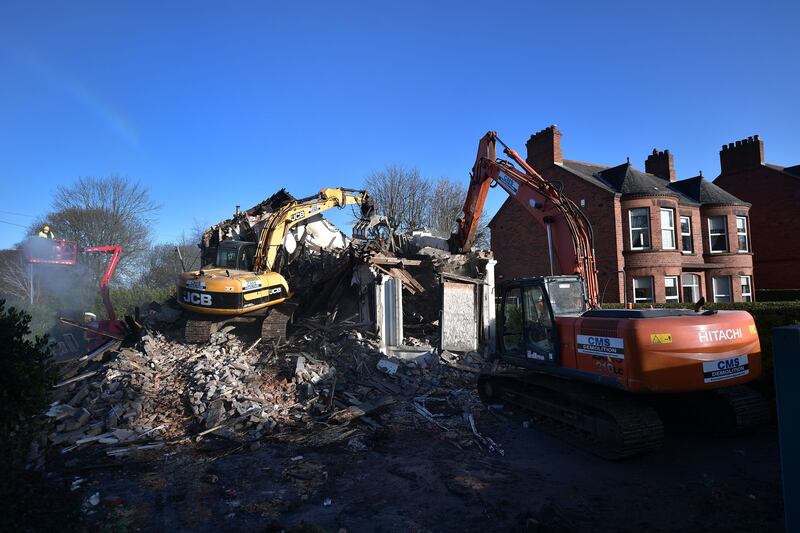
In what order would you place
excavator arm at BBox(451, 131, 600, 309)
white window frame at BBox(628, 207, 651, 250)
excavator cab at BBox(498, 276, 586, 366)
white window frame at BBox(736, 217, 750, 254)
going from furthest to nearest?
white window frame at BBox(736, 217, 750, 254)
white window frame at BBox(628, 207, 651, 250)
excavator arm at BBox(451, 131, 600, 309)
excavator cab at BBox(498, 276, 586, 366)

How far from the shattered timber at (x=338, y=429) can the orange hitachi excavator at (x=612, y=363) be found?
0.42 meters

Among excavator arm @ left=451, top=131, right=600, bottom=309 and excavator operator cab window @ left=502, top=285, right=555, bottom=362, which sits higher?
excavator arm @ left=451, top=131, right=600, bottom=309

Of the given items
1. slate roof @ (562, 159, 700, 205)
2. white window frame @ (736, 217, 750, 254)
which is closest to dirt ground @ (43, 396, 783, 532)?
slate roof @ (562, 159, 700, 205)

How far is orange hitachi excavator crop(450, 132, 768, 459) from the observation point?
5367 mm

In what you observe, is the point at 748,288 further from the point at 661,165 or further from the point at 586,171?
the point at 586,171

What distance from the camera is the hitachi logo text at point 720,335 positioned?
5492 mm

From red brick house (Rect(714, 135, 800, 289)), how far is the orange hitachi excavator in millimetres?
24299

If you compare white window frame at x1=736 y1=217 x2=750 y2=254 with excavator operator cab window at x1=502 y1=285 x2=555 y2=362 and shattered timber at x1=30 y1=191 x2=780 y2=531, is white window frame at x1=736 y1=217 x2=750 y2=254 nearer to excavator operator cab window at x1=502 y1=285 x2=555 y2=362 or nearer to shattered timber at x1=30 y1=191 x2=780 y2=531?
shattered timber at x1=30 y1=191 x2=780 y2=531

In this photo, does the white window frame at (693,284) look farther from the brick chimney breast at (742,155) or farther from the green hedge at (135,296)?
the green hedge at (135,296)

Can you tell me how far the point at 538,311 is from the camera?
697 cm

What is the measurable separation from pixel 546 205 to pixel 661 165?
767 inches

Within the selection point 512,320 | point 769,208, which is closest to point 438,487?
point 512,320

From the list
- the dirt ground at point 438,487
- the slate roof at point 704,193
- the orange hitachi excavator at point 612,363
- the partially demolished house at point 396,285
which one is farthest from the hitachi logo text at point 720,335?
the slate roof at point 704,193

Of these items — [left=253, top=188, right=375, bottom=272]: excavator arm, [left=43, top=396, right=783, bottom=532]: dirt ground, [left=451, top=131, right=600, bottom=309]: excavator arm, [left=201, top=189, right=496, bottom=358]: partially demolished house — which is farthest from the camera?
[left=253, top=188, right=375, bottom=272]: excavator arm
